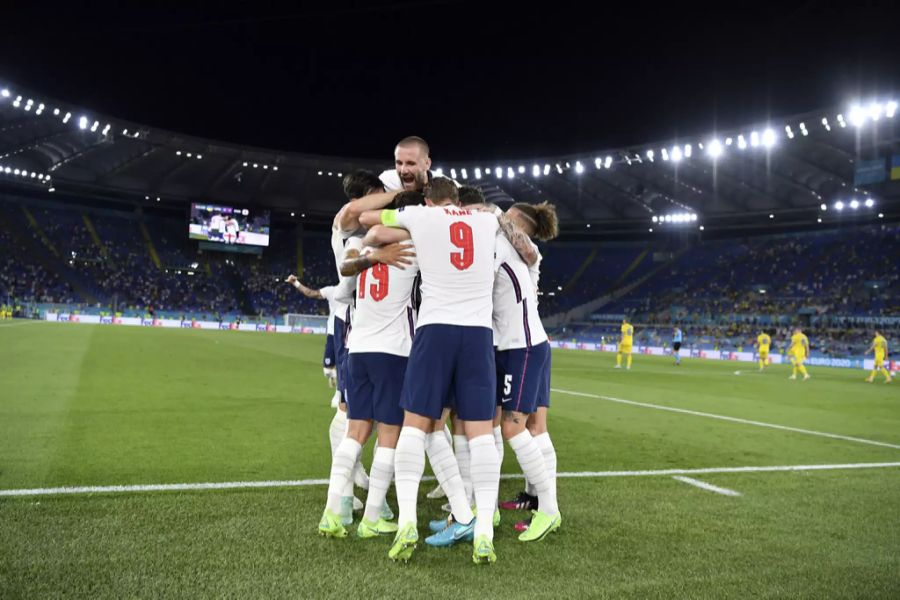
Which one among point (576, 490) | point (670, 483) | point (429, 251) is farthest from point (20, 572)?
point (670, 483)

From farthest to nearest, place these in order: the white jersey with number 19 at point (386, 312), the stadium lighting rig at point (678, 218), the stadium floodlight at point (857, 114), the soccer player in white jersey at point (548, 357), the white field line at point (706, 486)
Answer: the stadium lighting rig at point (678, 218)
the stadium floodlight at point (857, 114)
the white field line at point (706, 486)
the soccer player in white jersey at point (548, 357)
the white jersey with number 19 at point (386, 312)

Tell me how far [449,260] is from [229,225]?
55221 mm

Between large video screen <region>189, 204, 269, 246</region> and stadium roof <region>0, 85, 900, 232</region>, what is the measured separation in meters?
2.01

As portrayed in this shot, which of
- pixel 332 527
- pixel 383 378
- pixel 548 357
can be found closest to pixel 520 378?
pixel 548 357

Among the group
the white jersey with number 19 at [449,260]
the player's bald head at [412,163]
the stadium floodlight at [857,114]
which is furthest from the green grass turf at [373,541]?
the stadium floodlight at [857,114]

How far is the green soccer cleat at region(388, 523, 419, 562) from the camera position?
11.0 ft

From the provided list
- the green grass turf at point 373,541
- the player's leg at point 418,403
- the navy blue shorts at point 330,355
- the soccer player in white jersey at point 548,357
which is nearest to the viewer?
the green grass turf at point 373,541

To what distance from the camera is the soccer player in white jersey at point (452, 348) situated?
3.57 metres

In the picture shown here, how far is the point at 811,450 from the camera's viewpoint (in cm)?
730

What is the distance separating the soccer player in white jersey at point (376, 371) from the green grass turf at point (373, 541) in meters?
0.27

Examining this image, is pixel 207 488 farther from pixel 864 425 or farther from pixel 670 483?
pixel 864 425

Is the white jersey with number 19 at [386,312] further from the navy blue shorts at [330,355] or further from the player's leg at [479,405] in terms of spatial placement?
the navy blue shorts at [330,355]

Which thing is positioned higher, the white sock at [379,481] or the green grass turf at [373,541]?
the white sock at [379,481]

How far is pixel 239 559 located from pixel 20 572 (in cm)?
97
